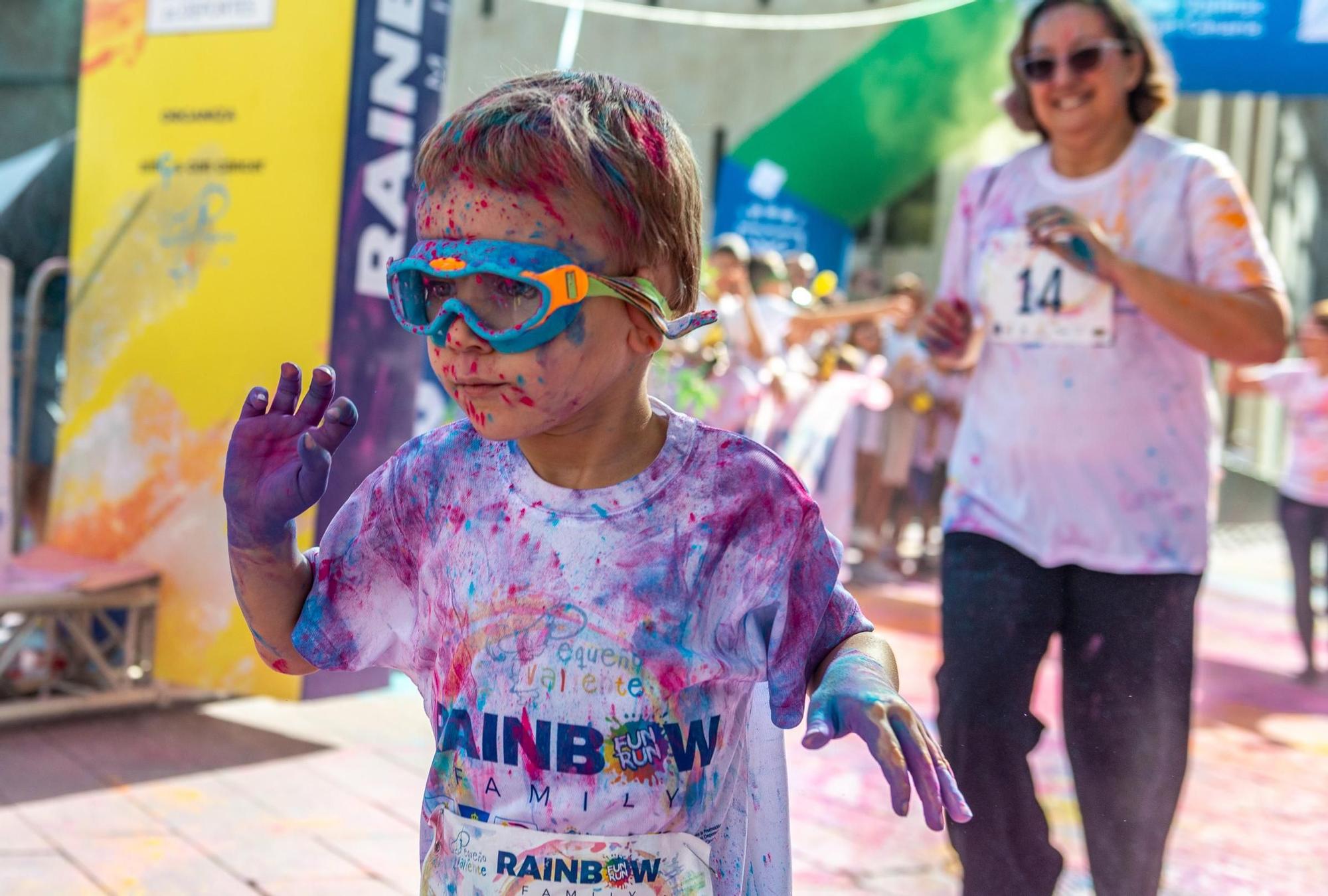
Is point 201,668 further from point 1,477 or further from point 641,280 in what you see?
point 641,280

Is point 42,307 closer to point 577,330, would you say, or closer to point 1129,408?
point 1129,408

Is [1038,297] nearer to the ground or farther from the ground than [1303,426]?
farther from the ground

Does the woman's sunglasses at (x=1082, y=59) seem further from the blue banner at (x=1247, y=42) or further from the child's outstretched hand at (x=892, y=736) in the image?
the blue banner at (x=1247, y=42)

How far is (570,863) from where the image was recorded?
1433 mm

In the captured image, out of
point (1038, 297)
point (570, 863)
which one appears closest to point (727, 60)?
point (1038, 297)

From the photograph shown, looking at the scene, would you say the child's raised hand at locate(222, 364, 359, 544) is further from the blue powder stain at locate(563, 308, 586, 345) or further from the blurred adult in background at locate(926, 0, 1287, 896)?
the blurred adult in background at locate(926, 0, 1287, 896)

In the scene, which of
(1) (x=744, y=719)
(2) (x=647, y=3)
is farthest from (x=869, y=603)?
(1) (x=744, y=719)

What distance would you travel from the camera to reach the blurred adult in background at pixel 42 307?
5129 mm

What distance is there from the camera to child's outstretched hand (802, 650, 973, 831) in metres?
→ 1.23

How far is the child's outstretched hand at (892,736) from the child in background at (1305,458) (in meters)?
6.25

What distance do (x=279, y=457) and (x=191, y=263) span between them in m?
3.17

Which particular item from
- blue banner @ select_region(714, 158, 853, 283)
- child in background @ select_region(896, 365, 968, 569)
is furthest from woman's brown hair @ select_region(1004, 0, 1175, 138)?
blue banner @ select_region(714, 158, 853, 283)

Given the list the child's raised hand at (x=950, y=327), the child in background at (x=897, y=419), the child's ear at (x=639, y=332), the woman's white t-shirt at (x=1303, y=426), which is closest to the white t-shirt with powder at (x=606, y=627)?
the child's ear at (x=639, y=332)

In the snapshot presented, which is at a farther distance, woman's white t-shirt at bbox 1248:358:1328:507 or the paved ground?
woman's white t-shirt at bbox 1248:358:1328:507
